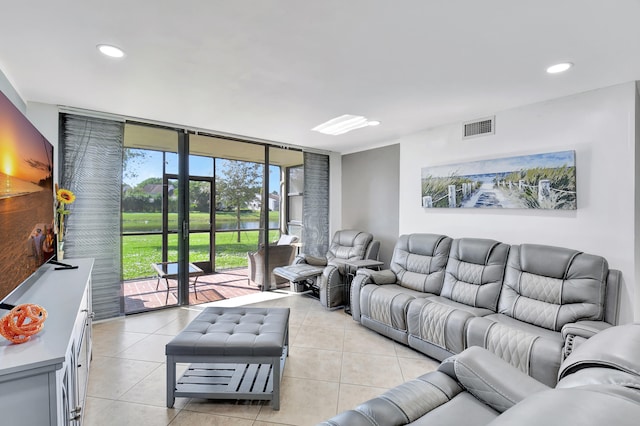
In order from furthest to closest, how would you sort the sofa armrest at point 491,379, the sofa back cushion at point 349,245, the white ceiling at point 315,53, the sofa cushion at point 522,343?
1. the sofa back cushion at point 349,245
2. the sofa cushion at point 522,343
3. the white ceiling at point 315,53
4. the sofa armrest at point 491,379

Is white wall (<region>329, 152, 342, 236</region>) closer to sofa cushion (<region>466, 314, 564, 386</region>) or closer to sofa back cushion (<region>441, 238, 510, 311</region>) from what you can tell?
sofa back cushion (<region>441, 238, 510, 311</region>)

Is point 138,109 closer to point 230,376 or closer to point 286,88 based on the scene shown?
point 286,88

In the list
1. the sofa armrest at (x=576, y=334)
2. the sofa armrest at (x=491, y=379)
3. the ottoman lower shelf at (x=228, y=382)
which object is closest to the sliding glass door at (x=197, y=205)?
the ottoman lower shelf at (x=228, y=382)

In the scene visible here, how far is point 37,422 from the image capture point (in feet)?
3.33

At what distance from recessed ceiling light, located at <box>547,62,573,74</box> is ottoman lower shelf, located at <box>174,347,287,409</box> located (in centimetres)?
292

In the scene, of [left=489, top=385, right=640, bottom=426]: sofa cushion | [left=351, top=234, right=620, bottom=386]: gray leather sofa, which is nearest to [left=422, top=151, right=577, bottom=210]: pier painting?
[left=351, top=234, right=620, bottom=386]: gray leather sofa

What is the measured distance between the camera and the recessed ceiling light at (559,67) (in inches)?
87.2

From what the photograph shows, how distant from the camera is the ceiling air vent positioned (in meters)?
3.35

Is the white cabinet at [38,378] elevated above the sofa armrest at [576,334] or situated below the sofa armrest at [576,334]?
above

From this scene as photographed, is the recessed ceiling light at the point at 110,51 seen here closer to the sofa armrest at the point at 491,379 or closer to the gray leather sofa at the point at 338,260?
the sofa armrest at the point at 491,379

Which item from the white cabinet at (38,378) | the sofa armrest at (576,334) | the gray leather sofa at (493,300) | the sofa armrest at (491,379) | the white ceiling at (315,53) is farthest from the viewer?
the gray leather sofa at (493,300)

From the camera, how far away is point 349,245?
483 cm

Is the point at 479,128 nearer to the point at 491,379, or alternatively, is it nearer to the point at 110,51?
the point at 491,379

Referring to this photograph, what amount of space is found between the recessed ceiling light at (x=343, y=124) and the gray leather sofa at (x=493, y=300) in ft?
5.08
